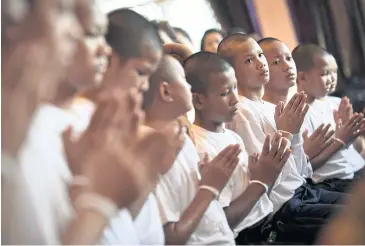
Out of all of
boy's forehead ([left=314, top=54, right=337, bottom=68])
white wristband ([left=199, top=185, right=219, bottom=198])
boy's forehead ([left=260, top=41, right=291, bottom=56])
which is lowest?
boy's forehead ([left=314, top=54, right=337, bottom=68])

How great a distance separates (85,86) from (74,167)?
0.38ft

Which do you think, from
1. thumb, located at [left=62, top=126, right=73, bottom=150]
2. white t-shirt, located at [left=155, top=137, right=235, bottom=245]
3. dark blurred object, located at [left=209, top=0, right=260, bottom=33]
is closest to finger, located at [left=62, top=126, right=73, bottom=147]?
thumb, located at [left=62, top=126, right=73, bottom=150]

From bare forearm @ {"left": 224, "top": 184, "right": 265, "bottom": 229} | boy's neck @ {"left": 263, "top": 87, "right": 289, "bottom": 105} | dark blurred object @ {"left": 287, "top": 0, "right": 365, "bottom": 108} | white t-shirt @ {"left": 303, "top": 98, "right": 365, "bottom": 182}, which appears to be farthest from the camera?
dark blurred object @ {"left": 287, "top": 0, "right": 365, "bottom": 108}

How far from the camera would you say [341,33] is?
196cm

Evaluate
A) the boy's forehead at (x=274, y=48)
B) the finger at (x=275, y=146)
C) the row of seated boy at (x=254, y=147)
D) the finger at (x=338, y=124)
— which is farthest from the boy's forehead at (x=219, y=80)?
the finger at (x=338, y=124)

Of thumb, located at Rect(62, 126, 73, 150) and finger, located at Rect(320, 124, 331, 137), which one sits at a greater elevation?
thumb, located at Rect(62, 126, 73, 150)

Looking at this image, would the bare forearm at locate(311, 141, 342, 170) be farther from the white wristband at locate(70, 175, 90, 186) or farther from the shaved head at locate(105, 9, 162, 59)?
the white wristband at locate(70, 175, 90, 186)

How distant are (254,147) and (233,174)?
0.50ft

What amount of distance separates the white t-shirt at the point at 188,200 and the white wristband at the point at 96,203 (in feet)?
0.60

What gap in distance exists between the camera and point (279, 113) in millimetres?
1484

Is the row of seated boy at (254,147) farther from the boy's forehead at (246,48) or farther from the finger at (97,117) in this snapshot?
the finger at (97,117)

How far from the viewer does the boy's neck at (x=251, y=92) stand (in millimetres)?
1524

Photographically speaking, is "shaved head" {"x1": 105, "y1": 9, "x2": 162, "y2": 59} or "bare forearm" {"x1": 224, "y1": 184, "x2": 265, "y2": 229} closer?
"shaved head" {"x1": 105, "y1": 9, "x2": 162, "y2": 59}

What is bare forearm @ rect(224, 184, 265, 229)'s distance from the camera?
49.3 inches
